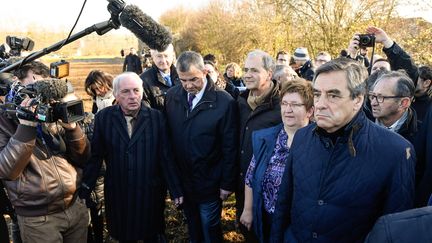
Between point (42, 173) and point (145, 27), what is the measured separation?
1.30 metres

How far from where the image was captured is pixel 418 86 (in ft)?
11.6

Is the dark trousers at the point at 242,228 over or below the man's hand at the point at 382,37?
below

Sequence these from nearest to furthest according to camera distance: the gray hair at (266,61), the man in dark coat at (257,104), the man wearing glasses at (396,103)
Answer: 1. the man wearing glasses at (396,103)
2. the man in dark coat at (257,104)
3. the gray hair at (266,61)

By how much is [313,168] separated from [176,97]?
178cm

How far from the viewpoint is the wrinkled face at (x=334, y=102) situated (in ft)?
6.07

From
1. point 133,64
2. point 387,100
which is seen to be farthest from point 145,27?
point 133,64

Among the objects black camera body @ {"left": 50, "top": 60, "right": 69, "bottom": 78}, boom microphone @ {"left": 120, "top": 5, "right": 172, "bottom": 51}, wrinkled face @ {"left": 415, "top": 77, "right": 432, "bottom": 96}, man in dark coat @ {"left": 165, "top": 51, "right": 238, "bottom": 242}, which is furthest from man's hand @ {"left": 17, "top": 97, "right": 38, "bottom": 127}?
wrinkled face @ {"left": 415, "top": 77, "right": 432, "bottom": 96}

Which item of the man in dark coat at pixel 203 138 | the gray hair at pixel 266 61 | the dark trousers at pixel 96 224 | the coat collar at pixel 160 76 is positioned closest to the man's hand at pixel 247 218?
the man in dark coat at pixel 203 138

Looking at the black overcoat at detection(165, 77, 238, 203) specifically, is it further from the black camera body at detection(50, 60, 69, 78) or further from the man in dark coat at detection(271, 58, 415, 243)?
the man in dark coat at detection(271, 58, 415, 243)

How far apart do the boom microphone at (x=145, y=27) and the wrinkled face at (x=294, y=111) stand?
3.10 feet

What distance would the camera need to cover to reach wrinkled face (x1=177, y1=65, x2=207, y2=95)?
3.16 m

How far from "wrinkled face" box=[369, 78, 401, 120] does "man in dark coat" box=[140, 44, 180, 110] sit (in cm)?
232

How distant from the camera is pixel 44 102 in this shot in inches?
87.7

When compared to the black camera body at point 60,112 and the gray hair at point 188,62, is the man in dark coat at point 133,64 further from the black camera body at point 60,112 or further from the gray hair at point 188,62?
the black camera body at point 60,112
